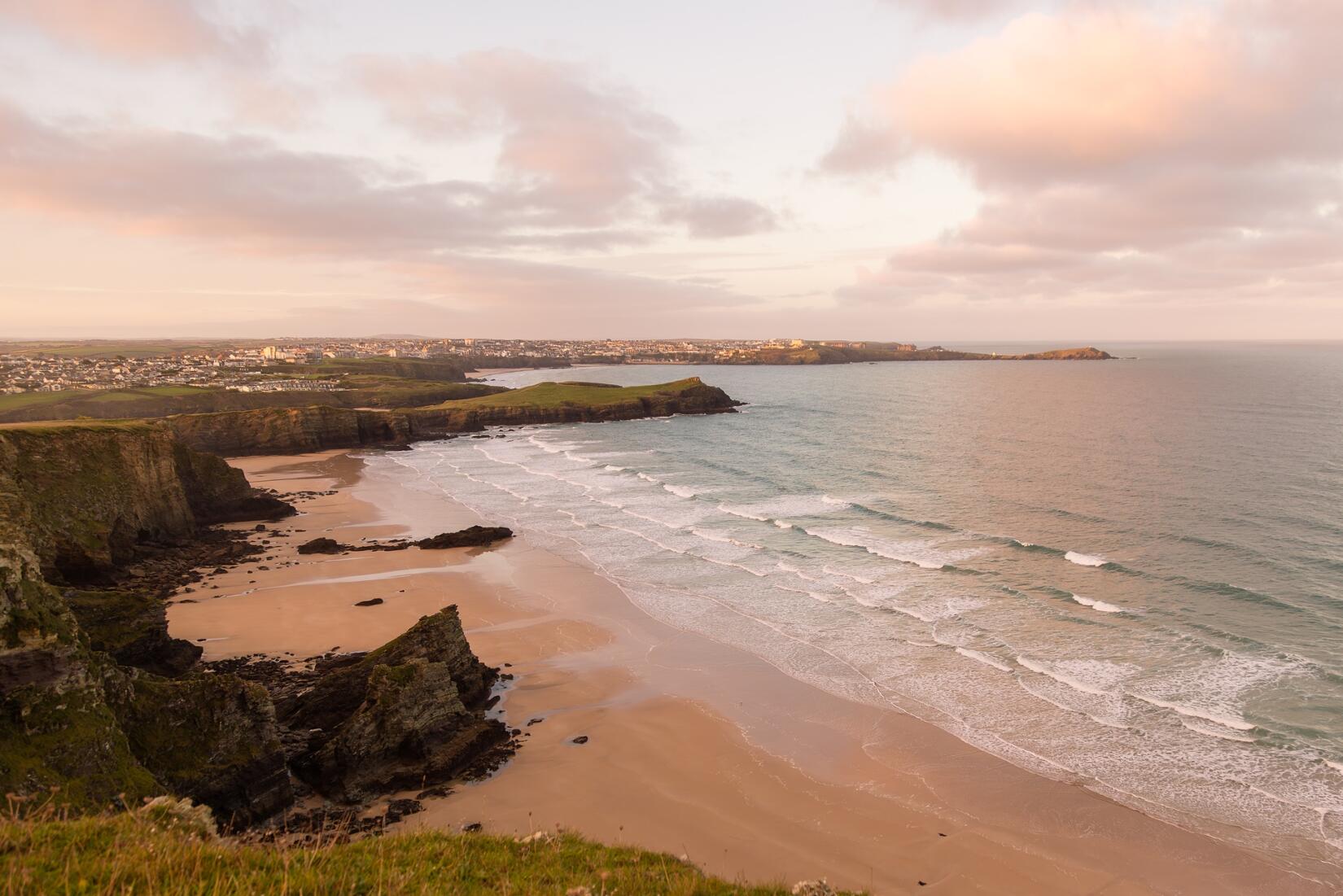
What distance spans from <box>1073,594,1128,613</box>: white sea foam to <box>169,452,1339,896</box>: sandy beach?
44.1ft

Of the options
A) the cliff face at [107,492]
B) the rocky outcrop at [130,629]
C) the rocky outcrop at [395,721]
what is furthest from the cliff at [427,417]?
the rocky outcrop at [395,721]

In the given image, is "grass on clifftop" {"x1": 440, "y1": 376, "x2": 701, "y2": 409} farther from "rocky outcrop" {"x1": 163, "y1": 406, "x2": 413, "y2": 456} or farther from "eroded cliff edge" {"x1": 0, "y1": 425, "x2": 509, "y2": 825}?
"eroded cliff edge" {"x1": 0, "y1": 425, "x2": 509, "y2": 825}

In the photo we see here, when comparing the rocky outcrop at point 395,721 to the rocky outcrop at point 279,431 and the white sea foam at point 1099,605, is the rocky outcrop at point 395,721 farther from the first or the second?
the rocky outcrop at point 279,431

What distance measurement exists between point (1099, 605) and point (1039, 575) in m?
4.39

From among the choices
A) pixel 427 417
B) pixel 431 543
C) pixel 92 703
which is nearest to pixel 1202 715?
pixel 92 703

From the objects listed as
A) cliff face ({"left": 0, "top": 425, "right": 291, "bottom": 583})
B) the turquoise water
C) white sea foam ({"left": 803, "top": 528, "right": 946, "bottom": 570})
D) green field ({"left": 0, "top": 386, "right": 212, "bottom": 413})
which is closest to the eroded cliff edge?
cliff face ({"left": 0, "top": 425, "right": 291, "bottom": 583})

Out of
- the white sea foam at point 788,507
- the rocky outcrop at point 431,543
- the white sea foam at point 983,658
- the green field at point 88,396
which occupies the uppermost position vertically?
the green field at point 88,396

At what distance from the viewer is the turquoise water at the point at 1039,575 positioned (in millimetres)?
20453

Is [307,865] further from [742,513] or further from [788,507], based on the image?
[788,507]

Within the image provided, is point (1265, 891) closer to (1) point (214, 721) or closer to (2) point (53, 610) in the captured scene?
(1) point (214, 721)

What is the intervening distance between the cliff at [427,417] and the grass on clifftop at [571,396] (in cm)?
14

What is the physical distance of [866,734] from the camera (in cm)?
2198

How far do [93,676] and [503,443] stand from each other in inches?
2958

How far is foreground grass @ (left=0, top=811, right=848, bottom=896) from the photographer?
7.90m
